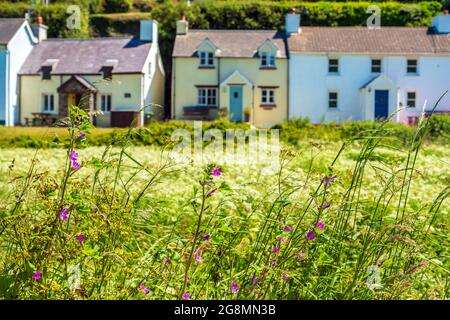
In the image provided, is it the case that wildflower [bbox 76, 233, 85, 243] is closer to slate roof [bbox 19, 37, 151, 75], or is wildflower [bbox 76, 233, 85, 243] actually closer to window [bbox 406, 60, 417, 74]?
slate roof [bbox 19, 37, 151, 75]

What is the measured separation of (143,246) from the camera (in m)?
6.80

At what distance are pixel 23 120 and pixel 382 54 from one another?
1904 cm

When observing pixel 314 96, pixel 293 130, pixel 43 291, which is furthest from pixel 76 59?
pixel 43 291

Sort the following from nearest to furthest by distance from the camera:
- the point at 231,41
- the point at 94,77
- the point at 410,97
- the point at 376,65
A: 1. the point at 94,77
2. the point at 376,65
3. the point at 410,97
4. the point at 231,41

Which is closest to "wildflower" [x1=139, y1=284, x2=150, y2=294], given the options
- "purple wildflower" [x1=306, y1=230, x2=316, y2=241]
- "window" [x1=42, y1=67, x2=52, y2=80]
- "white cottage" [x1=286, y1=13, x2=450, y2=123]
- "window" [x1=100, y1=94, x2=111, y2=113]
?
"purple wildflower" [x1=306, y1=230, x2=316, y2=241]

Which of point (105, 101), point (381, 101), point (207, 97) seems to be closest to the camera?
point (381, 101)

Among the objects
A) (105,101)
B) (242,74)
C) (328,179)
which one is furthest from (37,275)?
(242,74)

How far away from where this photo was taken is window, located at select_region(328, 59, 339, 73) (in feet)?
124

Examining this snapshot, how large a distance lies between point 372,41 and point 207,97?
9232 mm

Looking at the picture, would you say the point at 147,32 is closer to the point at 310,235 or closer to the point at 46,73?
the point at 46,73

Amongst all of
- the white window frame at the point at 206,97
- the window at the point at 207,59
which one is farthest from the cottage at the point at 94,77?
the window at the point at 207,59

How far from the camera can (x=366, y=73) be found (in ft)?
124

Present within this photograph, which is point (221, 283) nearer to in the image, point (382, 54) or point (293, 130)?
point (293, 130)

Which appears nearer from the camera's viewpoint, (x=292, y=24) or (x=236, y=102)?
(x=236, y=102)
